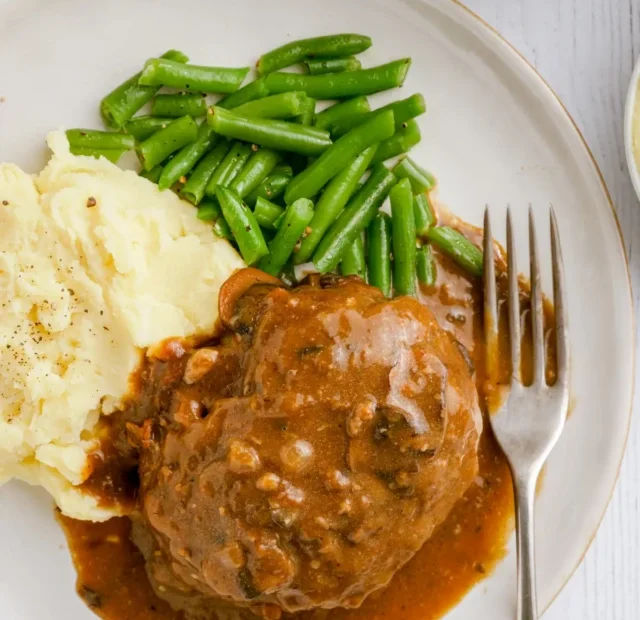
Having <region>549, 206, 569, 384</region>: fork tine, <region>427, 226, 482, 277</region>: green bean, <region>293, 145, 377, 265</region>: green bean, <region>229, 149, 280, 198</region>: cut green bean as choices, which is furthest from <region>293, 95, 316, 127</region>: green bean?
<region>549, 206, 569, 384</region>: fork tine

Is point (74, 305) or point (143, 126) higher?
point (143, 126)

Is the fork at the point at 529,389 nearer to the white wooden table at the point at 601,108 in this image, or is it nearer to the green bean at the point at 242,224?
the white wooden table at the point at 601,108

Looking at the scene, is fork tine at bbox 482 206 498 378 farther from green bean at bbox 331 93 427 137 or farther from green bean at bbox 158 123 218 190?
green bean at bbox 158 123 218 190

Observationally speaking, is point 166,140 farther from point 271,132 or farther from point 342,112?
point 342,112

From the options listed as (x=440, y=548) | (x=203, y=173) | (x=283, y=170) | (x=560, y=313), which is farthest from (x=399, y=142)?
(x=440, y=548)

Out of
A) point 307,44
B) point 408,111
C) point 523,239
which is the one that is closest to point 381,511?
point 523,239
